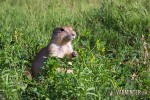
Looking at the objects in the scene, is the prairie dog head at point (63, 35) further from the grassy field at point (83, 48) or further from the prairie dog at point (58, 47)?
the grassy field at point (83, 48)

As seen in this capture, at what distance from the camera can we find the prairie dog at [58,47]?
18.7 ft

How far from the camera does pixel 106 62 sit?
17.8 ft

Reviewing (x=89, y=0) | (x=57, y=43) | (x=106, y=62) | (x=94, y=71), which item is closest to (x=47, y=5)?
(x=89, y=0)

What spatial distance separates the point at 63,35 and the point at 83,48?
447mm

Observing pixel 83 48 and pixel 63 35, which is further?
pixel 83 48

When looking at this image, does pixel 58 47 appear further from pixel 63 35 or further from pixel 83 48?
pixel 83 48

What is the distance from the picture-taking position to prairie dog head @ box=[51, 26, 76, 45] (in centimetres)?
579

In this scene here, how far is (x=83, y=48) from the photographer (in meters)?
6.19

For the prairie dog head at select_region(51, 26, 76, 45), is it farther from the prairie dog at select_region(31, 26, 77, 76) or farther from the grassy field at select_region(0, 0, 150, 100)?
the grassy field at select_region(0, 0, 150, 100)

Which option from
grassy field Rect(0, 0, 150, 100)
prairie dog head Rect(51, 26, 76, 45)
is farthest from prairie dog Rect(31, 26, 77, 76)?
grassy field Rect(0, 0, 150, 100)

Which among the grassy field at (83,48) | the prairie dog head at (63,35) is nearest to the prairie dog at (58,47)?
the prairie dog head at (63,35)

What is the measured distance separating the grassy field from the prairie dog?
15 centimetres

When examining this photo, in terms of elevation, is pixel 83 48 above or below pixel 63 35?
below

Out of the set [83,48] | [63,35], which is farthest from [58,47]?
[83,48]
